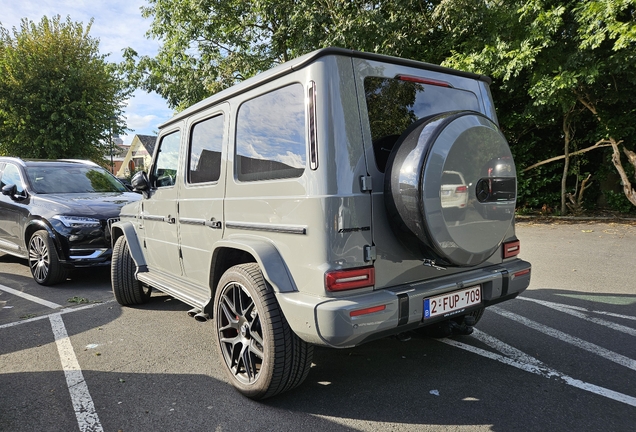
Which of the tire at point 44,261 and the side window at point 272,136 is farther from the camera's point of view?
the tire at point 44,261

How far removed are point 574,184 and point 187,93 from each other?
1200 centimetres

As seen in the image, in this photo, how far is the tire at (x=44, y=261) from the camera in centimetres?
585

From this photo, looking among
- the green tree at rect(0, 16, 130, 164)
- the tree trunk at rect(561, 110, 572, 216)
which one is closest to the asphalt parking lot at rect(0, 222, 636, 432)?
the tree trunk at rect(561, 110, 572, 216)

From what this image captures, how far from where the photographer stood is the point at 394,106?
8.87 ft

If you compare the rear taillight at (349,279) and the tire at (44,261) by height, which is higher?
the rear taillight at (349,279)

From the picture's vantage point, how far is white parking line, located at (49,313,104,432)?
8.57ft

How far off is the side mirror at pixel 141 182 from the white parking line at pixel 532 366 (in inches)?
122

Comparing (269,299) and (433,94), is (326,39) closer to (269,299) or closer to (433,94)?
(433,94)

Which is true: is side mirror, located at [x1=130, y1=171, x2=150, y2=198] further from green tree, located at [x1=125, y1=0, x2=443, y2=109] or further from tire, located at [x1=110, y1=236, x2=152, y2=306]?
green tree, located at [x1=125, y1=0, x2=443, y2=109]

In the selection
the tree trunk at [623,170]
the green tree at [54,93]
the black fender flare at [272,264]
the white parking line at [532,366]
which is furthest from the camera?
the green tree at [54,93]

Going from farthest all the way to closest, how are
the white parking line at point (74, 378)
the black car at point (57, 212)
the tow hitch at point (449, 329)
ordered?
the black car at point (57, 212)
the tow hitch at point (449, 329)
the white parking line at point (74, 378)

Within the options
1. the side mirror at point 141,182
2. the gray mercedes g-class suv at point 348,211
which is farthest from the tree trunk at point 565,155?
the side mirror at point 141,182

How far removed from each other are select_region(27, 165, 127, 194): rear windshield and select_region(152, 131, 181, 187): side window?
3.22 meters

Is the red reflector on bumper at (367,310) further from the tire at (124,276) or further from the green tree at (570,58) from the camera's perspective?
the green tree at (570,58)
